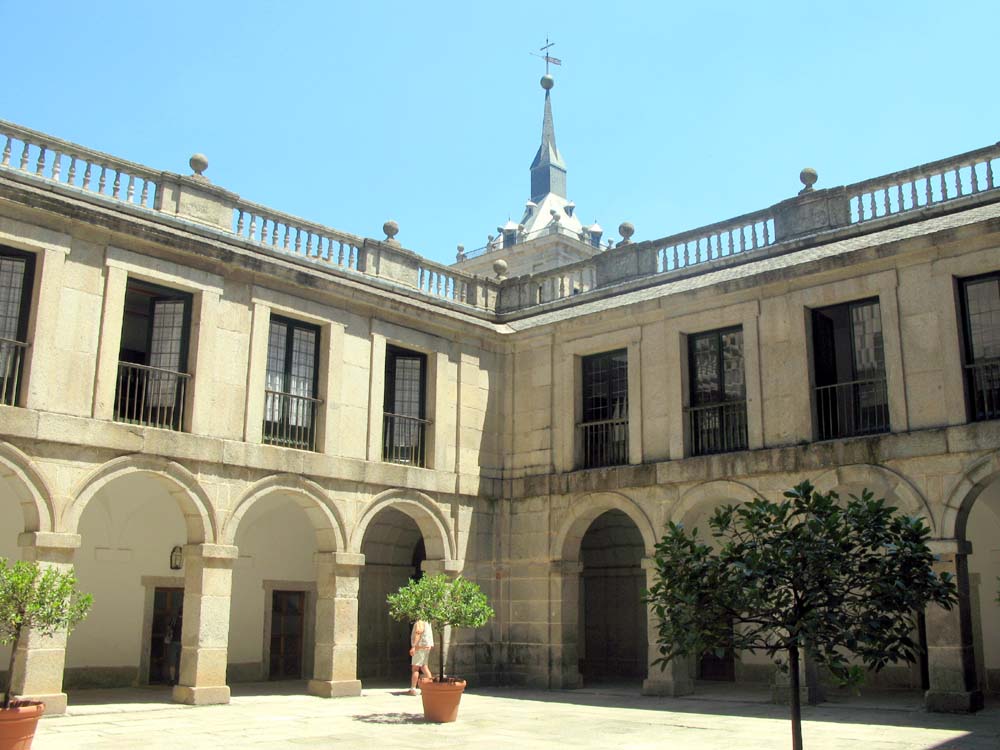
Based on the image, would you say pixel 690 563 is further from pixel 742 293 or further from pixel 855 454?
pixel 742 293

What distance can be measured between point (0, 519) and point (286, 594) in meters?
5.19

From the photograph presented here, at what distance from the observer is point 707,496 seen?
1541cm

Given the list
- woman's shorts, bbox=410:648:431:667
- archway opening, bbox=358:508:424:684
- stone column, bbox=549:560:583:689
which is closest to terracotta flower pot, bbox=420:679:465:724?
woman's shorts, bbox=410:648:431:667

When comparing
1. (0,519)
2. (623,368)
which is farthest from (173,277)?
(623,368)

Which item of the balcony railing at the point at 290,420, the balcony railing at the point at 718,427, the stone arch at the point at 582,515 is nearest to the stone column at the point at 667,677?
the stone arch at the point at 582,515

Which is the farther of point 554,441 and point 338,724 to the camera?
point 554,441

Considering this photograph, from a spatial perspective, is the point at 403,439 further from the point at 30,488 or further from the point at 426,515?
the point at 30,488

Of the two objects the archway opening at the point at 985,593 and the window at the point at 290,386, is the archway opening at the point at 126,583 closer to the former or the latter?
the window at the point at 290,386

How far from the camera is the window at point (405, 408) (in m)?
16.8

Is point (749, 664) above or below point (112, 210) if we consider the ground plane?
below

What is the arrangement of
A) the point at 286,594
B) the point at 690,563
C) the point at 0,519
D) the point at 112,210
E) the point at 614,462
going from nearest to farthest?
the point at 690,563 → the point at 112,210 → the point at 0,519 → the point at 614,462 → the point at 286,594

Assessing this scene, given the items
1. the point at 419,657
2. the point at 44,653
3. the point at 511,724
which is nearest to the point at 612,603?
the point at 419,657

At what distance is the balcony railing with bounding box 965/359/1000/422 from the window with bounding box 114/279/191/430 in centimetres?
1055

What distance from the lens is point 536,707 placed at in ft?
46.4
